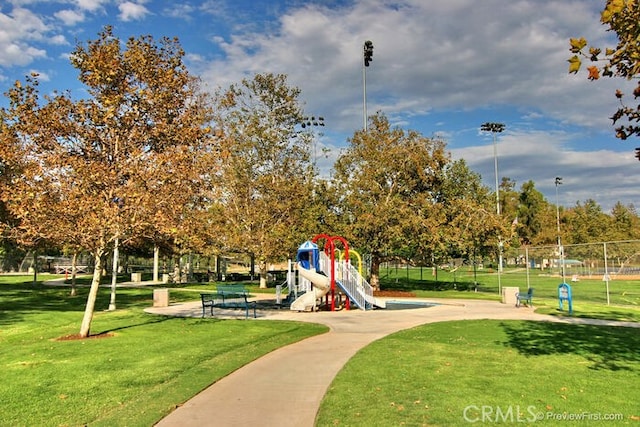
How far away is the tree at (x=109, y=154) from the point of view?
479 inches

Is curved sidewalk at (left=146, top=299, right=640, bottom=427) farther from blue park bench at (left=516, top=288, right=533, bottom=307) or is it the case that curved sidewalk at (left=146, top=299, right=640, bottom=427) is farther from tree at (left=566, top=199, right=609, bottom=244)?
tree at (left=566, top=199, right=609, bottom=244)

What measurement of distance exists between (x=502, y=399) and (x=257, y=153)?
103 ft

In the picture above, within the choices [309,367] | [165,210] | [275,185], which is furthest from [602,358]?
[275,185]

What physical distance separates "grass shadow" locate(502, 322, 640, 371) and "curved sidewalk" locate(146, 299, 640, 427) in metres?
2.18

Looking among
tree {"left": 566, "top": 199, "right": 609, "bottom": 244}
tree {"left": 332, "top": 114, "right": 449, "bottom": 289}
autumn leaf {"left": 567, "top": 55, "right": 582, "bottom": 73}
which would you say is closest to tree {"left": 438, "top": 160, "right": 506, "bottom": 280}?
tree {"left": 332, "top": 114, "right": 449, "bottom": 289}

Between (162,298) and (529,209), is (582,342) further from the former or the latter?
(529,209)

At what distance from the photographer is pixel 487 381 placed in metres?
7.78

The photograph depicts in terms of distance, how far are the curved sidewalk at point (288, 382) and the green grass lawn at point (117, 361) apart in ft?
1.11

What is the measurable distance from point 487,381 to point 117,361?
7186mm

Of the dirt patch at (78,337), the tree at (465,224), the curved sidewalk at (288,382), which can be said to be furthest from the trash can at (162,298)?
the tree at (465,224)

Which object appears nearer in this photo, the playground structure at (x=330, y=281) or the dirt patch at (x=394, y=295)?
the playground structure at (x=330, y=281)

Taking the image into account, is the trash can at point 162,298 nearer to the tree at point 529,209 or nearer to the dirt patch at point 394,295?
the dirt patch at point 394,295

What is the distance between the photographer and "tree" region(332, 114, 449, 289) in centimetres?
2806

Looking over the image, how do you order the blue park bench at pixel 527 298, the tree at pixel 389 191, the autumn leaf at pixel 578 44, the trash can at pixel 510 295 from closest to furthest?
the autumn leaf at pixel 578 44 < the blue park bench at pixel 527 298 < the trash can at pixel 510 295 < the tree at pixel 389 191
